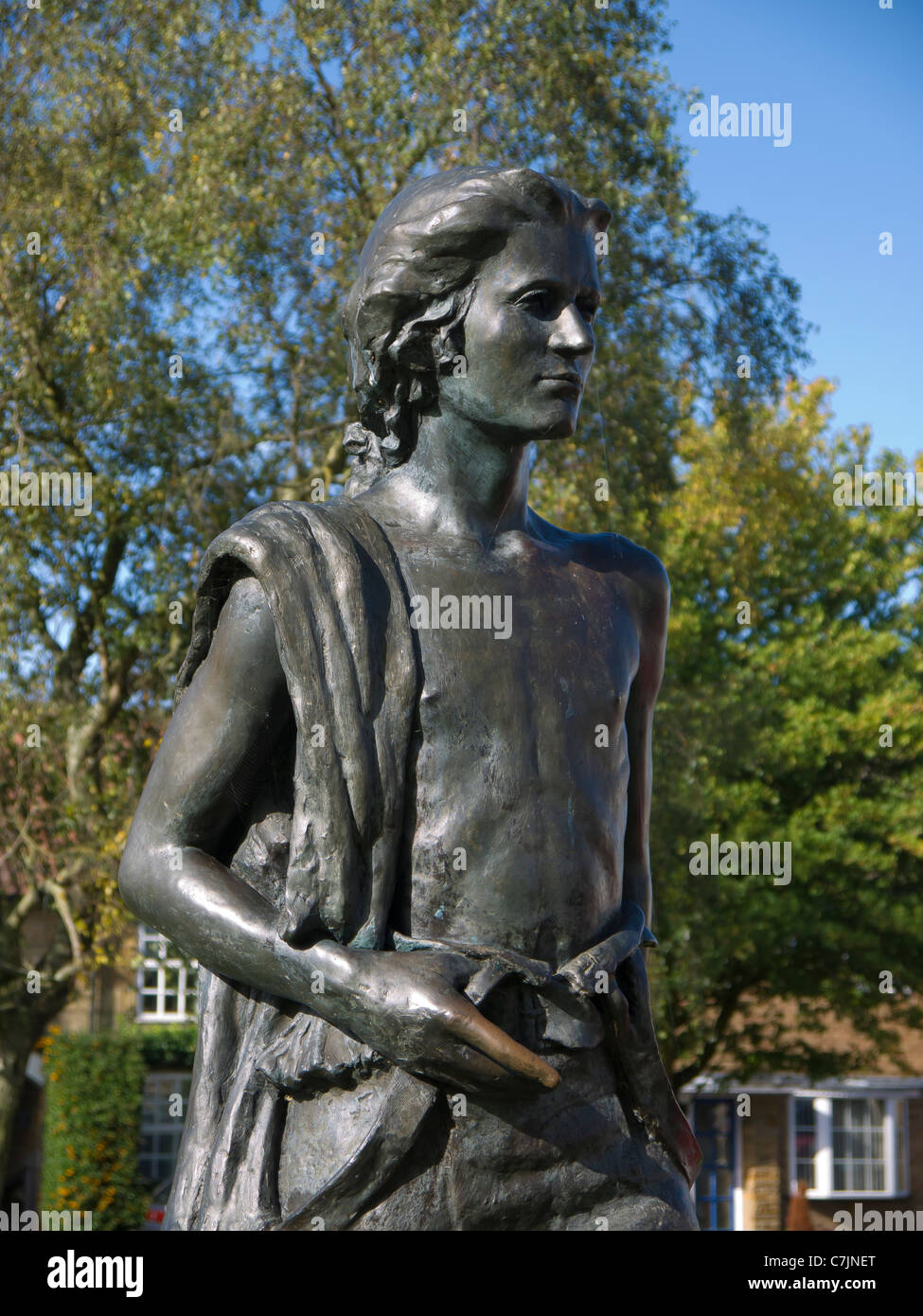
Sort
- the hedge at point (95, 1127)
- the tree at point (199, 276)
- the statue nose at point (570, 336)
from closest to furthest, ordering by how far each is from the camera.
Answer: the statue nose at point (570, 336), the tree at point (199, 276), the hedge at point (95, 1127)

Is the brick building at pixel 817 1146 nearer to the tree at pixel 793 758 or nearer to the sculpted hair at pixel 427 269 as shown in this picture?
the tree at pixel 793 758

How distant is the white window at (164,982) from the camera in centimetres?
1582

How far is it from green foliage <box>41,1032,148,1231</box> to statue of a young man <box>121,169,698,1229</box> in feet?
61.5

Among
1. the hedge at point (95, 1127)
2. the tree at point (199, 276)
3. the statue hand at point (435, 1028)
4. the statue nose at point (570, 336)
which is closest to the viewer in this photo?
the statue hand at point (435, 1028)

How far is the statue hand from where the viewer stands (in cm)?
252

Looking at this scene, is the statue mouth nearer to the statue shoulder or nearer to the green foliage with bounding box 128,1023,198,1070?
the statue shoulder

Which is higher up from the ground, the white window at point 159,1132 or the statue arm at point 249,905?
the statue arm at point 249,905

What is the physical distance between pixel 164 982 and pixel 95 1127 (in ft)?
18.4

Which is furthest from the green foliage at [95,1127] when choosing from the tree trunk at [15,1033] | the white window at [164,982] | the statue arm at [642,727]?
the statue arm at [642,727]

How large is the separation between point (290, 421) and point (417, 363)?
44.1ft

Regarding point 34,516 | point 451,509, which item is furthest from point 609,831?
point 34,516

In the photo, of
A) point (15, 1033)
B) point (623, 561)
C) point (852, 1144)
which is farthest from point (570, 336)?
point (852, 1144)

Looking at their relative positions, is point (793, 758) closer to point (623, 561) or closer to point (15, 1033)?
point (15, 1033)

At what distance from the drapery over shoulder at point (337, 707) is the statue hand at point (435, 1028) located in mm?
109
